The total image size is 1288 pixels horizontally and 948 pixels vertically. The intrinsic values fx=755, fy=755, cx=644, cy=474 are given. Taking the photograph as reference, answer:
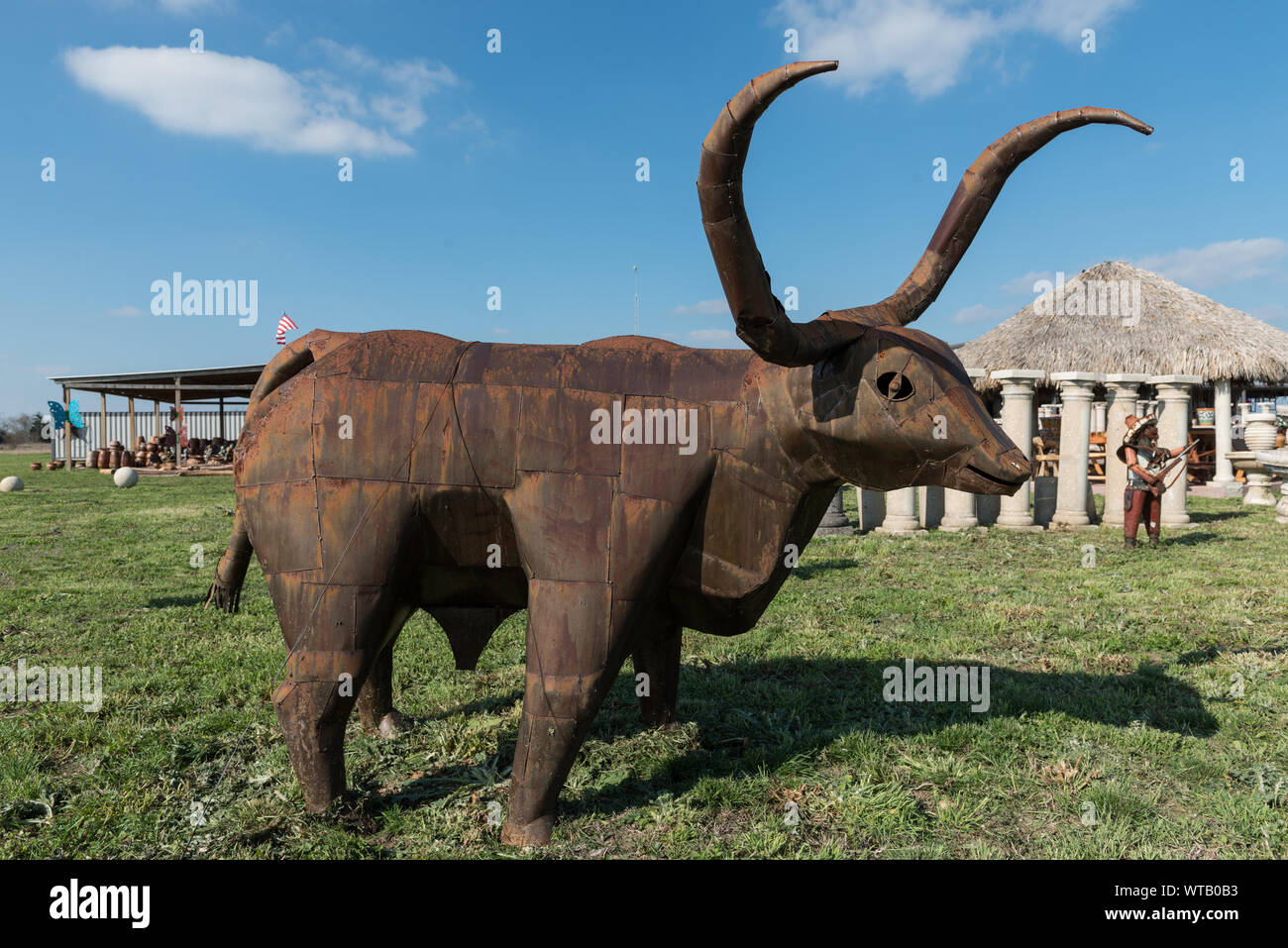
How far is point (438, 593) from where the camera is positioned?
358 centimetres

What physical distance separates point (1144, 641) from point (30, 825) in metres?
7.70

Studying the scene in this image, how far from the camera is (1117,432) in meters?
13.2

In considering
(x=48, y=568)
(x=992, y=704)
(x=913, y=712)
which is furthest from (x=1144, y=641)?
(x=48, y=568)

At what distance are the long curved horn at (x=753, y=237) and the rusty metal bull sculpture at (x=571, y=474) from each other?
0.01 metres

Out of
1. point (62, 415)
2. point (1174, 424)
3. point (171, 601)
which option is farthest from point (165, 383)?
point (1174, 424)

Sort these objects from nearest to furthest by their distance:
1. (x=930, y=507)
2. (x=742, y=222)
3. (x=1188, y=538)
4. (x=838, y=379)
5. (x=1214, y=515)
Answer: (x=742, y=222) → (x=838, y=379) → (x=1188, y=538) → (x=930, y=507) → (x=1214, y=515)

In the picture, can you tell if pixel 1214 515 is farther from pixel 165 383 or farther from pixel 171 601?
pixel 165 383

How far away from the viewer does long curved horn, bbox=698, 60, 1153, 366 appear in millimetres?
2291

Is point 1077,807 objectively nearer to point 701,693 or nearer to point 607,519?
point 701,693

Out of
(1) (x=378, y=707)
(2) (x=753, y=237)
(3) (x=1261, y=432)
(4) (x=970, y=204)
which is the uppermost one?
(4) (x=970, y=204)

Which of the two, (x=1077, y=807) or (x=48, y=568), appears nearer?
(x=1077, y=807)

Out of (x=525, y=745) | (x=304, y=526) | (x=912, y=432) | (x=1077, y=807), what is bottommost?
(x=1077, y=807)

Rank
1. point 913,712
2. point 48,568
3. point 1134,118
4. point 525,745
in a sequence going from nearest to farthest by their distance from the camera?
1. point 1134,118
2. point 525,745
3. point 913,712
4. point 48,568

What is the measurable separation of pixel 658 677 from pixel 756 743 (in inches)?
26.8
